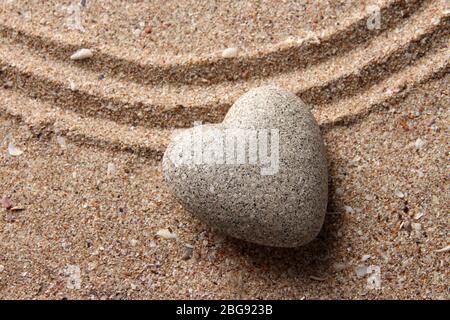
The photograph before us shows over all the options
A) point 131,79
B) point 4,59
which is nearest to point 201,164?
point 131,79

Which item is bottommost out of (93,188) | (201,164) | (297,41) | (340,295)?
(340,295)

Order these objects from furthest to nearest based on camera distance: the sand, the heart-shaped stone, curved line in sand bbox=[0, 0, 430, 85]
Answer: curved line in sand bbox=[0, 0, 430, 85], the sand, the heart-shaped stone

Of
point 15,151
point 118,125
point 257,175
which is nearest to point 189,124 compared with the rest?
point 118,125

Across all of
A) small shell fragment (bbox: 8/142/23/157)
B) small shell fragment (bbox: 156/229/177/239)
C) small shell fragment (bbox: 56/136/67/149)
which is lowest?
small shell fragment (bbox: 156/229/177/239)

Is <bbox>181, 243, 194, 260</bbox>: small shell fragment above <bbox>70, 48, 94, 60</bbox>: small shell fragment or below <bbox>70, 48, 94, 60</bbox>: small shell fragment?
below

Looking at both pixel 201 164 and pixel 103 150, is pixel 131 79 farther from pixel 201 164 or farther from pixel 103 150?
pixel 201 164

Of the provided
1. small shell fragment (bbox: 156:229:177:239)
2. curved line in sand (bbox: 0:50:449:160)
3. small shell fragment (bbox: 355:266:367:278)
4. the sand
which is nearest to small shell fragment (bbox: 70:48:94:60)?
the sand

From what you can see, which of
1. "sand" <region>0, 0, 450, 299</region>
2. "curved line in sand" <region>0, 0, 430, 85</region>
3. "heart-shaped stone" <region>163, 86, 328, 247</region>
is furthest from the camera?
"curved line in sand" <region>0, 0, 430, 85</region>

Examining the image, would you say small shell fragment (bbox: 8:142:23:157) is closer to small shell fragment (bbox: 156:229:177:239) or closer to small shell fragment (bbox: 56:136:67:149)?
small shell fragment (bbox: 56:136:67:149)
